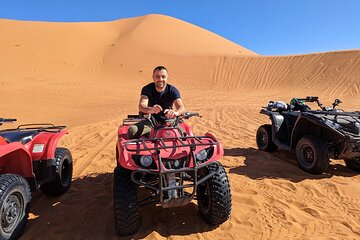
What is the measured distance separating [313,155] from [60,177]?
12.6 ft

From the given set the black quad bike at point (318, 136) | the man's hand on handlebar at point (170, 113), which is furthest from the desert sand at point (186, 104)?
the man's hand on handlebar at point (170, 113)

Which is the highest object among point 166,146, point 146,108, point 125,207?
point 146,108

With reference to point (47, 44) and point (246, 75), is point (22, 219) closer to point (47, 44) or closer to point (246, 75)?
point (246, 75)

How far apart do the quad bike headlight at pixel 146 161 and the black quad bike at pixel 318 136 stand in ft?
9.68

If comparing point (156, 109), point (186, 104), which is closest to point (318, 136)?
point (156, 109)

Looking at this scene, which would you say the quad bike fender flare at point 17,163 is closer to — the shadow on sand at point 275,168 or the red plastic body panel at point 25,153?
the red plastic body panel at point 25,153

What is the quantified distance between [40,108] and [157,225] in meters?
13.8

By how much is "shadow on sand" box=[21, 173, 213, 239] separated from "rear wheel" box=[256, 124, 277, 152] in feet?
10.1

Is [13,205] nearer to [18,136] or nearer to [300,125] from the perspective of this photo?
[18,136]

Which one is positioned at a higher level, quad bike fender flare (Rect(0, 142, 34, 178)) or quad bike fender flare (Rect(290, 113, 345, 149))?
quad bike fender flare (Rect(290, 113, 345, 149))

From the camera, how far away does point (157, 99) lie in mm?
4004

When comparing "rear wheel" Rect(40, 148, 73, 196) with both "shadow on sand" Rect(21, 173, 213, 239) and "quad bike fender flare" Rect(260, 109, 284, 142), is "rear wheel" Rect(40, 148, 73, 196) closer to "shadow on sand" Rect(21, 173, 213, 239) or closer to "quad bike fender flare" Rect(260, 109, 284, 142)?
"shadow on sand" Rect(21, 173, 213, 239)

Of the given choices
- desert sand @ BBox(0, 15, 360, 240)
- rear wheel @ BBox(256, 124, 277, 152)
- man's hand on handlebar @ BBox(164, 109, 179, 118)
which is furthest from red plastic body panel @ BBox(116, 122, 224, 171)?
rear wheel @ BBox(256, 124, 277, 152)

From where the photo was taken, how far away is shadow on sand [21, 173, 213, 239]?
3.11m
